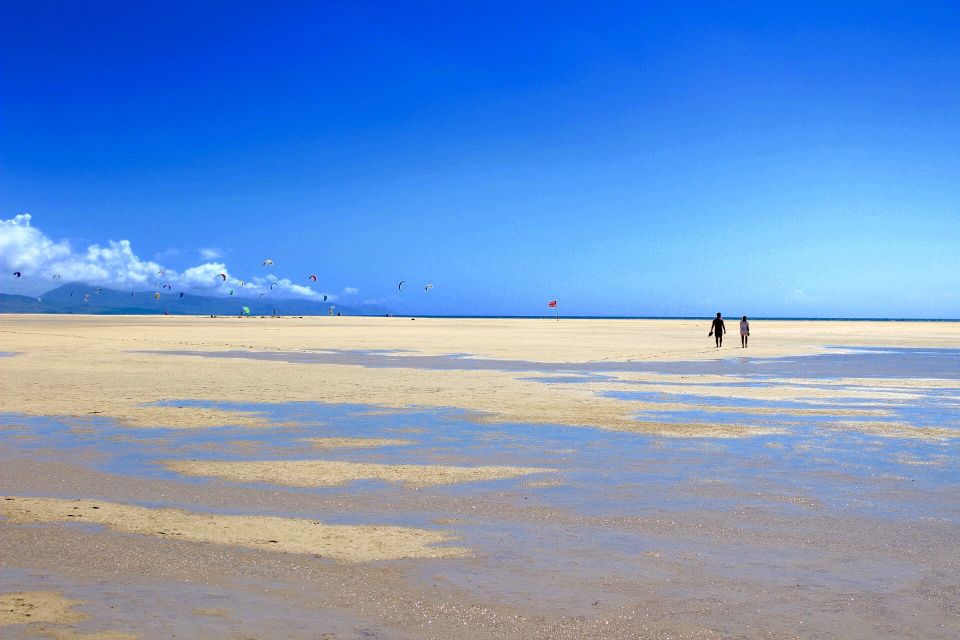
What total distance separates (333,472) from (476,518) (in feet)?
9.52

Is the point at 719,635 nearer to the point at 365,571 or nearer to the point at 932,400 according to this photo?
the point at 365,571

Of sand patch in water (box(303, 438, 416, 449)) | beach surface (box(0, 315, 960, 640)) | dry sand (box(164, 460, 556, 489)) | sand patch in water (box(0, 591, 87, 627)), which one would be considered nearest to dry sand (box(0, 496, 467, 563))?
beach surface (box(0, 315, 960, 640))

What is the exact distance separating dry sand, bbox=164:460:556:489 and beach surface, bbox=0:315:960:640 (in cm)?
6

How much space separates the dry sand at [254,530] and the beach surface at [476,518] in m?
0.04

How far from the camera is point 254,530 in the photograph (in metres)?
7.52

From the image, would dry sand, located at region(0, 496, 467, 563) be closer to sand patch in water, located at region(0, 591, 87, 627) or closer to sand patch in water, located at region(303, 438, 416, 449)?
sand patch in water, located at region(0, 591, 87, 627)

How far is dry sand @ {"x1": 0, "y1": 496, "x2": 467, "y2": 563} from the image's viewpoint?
6.92 meters

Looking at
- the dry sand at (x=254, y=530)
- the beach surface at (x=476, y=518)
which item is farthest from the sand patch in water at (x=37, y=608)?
the dry sand at (x=254, y=530)

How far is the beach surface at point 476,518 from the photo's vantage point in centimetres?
550

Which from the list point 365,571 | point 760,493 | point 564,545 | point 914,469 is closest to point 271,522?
point 365,571

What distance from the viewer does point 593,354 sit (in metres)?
37.9

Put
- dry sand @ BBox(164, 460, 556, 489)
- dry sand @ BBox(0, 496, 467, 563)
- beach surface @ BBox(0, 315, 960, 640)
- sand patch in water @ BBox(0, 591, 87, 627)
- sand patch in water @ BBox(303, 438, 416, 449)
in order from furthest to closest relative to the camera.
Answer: sand patch in water @ BBox(303, 438, 416, 449)
dry sand @ BBox(164, 460, 556, 489)
dry sand @ BBox(0, 496, 467, 563)
beach surface @ BBox(0, 315, 960, 640)
sand patch in water @ BBox(0, 591, 87, 627)

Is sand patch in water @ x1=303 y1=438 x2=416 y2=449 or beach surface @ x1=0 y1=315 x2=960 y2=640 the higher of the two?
sand patch in water @ x1=303 y1=438 x2=416 y2=449

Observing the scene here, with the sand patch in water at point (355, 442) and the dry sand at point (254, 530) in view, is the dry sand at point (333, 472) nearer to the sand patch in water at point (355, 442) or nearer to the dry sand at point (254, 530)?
the sand patch in water at point (355, 442)
